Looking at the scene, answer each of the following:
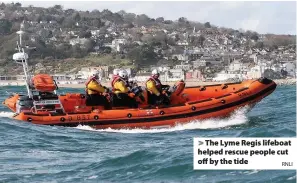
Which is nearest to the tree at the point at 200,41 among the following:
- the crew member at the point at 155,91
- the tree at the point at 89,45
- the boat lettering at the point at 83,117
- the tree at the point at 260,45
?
the tree at the point at 260,45

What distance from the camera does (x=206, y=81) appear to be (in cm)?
8638

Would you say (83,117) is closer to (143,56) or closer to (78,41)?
(143,56)

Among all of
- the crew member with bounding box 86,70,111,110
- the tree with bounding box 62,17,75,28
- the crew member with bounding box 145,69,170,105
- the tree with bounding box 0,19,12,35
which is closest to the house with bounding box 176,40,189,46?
the tree with bounding box 62,17,75,28

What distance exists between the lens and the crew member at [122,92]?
15883 millimetres

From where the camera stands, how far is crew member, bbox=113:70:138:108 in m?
15.9

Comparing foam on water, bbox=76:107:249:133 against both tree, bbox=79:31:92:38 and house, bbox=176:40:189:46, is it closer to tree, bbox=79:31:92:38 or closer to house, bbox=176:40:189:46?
house, bbox=176:40:189:46

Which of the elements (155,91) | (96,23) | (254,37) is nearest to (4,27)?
(96,23)

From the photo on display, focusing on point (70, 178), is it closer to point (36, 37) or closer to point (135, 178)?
point (135, 178)

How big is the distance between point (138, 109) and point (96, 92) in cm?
113

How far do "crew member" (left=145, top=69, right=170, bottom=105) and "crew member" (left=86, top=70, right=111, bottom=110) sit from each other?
98 centimetres

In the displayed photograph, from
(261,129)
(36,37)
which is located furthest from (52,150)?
(36,37)

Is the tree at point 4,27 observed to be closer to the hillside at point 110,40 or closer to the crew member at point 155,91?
the hillside at point 110,40

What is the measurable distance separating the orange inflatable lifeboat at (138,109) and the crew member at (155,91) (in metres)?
0.17

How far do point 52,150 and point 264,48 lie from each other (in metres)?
106
